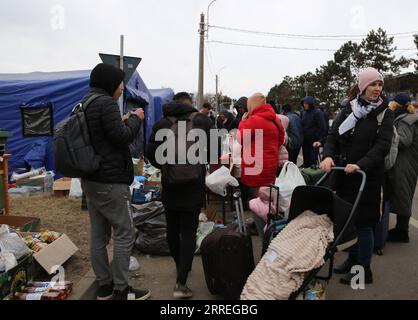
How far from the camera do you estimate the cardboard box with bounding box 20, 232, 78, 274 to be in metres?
3.70

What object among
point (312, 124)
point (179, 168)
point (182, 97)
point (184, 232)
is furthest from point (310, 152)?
point (179, 168)

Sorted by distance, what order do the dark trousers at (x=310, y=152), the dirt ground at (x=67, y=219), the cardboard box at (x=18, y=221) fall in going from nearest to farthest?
the dirt ground at (x=67, y=219) → the cardboard box at (x=18, y=221) → the dark trousers at (x=310, y=152)

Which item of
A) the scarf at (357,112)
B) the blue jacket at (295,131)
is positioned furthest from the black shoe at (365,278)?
the blue jacket at (295,131)

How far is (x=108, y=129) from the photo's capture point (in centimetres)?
293

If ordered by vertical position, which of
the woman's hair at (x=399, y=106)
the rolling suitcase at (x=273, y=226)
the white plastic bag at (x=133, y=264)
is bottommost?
the white plastic bag at (x=133, y=264)

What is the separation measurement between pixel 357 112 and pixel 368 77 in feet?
1.05

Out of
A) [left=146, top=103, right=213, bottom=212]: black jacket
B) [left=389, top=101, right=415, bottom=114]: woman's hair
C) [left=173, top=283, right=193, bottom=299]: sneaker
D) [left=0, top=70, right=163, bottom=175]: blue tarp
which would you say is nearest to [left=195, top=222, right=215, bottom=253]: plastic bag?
[left=173, top=283, right=193, bottom=299]: sneaker

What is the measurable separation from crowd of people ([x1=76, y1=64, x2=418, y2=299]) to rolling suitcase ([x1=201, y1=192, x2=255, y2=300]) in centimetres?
22

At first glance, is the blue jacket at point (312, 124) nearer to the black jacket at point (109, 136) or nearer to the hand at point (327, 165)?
the hand at point (327, 165)

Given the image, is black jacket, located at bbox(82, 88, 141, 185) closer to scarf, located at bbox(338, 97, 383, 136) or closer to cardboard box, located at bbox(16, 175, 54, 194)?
scarf, located at bbox(338, 97, 383, 136)

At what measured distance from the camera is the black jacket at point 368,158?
335cm

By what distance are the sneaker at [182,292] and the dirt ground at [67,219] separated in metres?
1.04

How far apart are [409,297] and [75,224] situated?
4.33 meters
